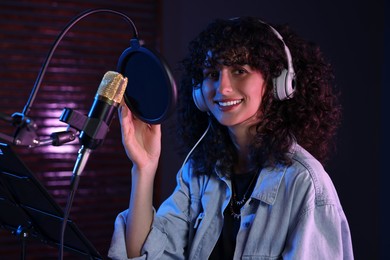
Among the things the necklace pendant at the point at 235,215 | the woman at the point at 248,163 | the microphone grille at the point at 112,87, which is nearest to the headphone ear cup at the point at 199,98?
the woman at the point at 248,163

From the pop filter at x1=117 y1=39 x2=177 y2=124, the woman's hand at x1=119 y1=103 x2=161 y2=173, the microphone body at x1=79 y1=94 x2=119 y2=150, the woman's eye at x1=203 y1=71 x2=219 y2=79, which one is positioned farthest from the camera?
the woman's eye at x1=203 y1=71 x2=219 y2=79

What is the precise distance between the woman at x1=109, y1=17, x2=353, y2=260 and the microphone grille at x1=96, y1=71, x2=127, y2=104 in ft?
1.58

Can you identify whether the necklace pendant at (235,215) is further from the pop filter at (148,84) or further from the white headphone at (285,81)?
the pop filter at (148,84)

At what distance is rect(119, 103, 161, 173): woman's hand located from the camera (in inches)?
62.9

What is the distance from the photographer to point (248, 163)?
181 cm

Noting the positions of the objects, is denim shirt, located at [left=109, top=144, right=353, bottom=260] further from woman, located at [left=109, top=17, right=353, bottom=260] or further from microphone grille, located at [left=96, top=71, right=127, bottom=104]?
microphone grille, located at [left=96, top=71, right=127, bottom=104]

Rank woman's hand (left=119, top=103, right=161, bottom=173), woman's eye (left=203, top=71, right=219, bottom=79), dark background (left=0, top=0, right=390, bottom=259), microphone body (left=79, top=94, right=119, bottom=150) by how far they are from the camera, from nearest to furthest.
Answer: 1. microphone body (left=79, top=94, right=119, bottom=150)
2. woman's hand (left=119, top=103, right=161, bottom=173)
3. woman's eye (left=203, top=71, right=219, bottom=79)
4. dark background (left=0, top=0, right=390, bottom=259)


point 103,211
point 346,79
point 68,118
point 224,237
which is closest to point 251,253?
point 224,237

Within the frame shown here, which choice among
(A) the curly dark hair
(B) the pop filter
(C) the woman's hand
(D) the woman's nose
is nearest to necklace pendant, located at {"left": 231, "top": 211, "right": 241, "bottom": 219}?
(A) the curly dark hair

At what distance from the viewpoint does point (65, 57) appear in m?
3.11

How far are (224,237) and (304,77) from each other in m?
0.59

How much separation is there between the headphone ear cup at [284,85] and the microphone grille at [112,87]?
69cm

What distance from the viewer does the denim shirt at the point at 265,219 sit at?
1.49 metres

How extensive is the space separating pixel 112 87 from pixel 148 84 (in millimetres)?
169
